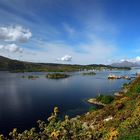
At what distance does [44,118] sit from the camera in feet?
270

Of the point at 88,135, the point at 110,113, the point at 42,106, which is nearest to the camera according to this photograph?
the point at 88,135

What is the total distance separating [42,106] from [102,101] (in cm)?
2582

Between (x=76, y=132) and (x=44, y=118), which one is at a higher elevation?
(x=76, y=132)

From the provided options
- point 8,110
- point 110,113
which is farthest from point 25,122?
point 110,113

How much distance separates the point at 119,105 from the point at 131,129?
24.3 meters

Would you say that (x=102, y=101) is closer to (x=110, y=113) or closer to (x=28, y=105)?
(x=28, y=105)

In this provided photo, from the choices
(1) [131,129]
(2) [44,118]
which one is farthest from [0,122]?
(1) [131,129]

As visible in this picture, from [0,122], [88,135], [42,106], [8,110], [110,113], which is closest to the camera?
[88,135]

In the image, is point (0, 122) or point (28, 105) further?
point (28, 105)

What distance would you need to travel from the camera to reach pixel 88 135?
14.8m

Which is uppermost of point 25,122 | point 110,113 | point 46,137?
point 46,137

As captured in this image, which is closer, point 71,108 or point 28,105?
point 71,108

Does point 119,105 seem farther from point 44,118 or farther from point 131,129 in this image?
point 44,118

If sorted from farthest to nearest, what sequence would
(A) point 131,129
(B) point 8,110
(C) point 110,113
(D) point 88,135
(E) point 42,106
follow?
(E) point 42,106 → (B) point 8,110 → (C) point 110,113 → (A) point 131,129 → (D) point 88,135
